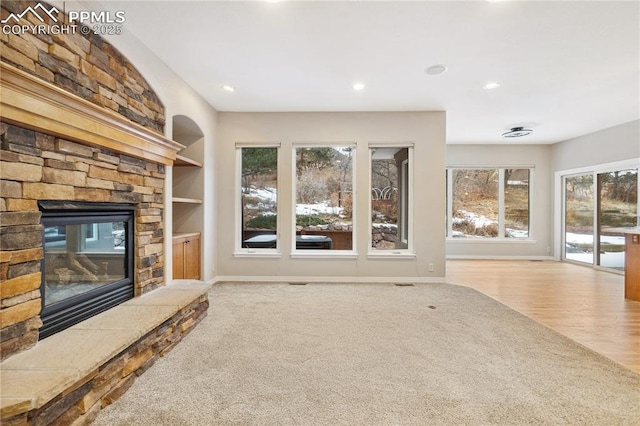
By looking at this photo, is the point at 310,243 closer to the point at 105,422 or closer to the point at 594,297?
the point at 105,422

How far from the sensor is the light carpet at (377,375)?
1.60 metres

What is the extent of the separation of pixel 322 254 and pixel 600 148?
572 cm

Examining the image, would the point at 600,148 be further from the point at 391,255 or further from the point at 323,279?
the point at 323,279

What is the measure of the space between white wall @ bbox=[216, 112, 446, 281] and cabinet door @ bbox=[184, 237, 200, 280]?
531mm

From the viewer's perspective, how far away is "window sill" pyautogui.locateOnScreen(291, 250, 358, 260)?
459cm

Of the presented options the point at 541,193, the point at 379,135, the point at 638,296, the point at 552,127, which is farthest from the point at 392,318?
the point at 541,193

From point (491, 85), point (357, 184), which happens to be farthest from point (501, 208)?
point (357, 184)

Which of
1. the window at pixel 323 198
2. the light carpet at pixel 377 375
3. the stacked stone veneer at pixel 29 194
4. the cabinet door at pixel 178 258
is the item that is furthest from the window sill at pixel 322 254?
the stacked stone veneer at pixel 29 194

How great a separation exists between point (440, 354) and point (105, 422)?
7.19ft

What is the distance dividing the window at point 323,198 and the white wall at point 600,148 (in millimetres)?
4860

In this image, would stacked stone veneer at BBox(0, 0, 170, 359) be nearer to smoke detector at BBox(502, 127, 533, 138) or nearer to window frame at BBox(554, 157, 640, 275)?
smoke detector at BBox(502, 127, 533, 138)

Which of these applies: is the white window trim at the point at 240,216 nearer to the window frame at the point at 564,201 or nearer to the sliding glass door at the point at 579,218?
the window frame at the point at 564,201

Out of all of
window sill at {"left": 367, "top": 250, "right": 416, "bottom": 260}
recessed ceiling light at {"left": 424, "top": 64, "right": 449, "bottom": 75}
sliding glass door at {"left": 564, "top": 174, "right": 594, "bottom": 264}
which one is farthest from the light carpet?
sliding glass door at {"left": 564, "top": 174, "right": 594, "bottom": 264}

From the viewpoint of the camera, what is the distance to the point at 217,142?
4.61 meters
